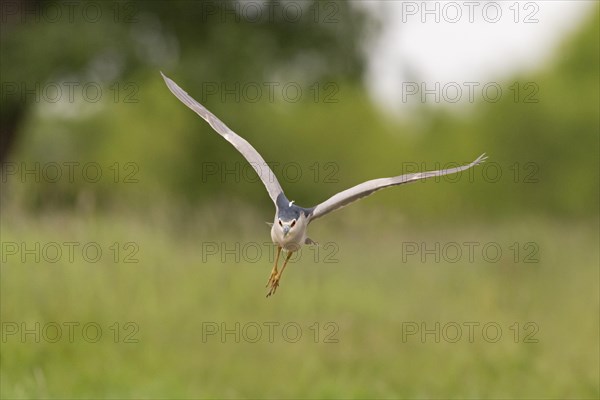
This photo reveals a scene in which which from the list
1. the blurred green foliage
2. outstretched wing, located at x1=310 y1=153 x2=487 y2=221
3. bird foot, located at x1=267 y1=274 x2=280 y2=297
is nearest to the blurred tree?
the blurred green foliage

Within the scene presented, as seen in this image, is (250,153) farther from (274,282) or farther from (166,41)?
(166,41)

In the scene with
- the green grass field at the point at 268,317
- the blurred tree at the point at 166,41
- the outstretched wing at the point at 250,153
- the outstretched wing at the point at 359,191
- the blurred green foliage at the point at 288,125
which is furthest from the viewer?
the blurred green foliage at the point at 288,125

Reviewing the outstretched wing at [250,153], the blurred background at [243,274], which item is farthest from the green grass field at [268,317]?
the outstretched wing at [250,153]

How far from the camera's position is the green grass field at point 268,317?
698 centimetres

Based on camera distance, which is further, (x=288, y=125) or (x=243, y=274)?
(x=288, y=125)

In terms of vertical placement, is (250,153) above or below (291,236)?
above

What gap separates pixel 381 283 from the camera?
977 cm

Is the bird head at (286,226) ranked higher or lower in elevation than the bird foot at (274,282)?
higher

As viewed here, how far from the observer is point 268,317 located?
27.3ft

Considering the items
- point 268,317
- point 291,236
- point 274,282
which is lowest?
point 268,317

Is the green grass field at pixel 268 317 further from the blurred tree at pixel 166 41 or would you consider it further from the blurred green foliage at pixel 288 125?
the blurred tree at pixel 166 41

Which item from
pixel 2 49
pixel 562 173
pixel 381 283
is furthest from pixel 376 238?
pixel 562 173

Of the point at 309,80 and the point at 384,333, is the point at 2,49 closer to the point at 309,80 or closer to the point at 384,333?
the point at 309,80

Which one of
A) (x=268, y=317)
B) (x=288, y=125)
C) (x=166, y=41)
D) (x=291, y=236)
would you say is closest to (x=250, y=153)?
(x=291, y=236)
